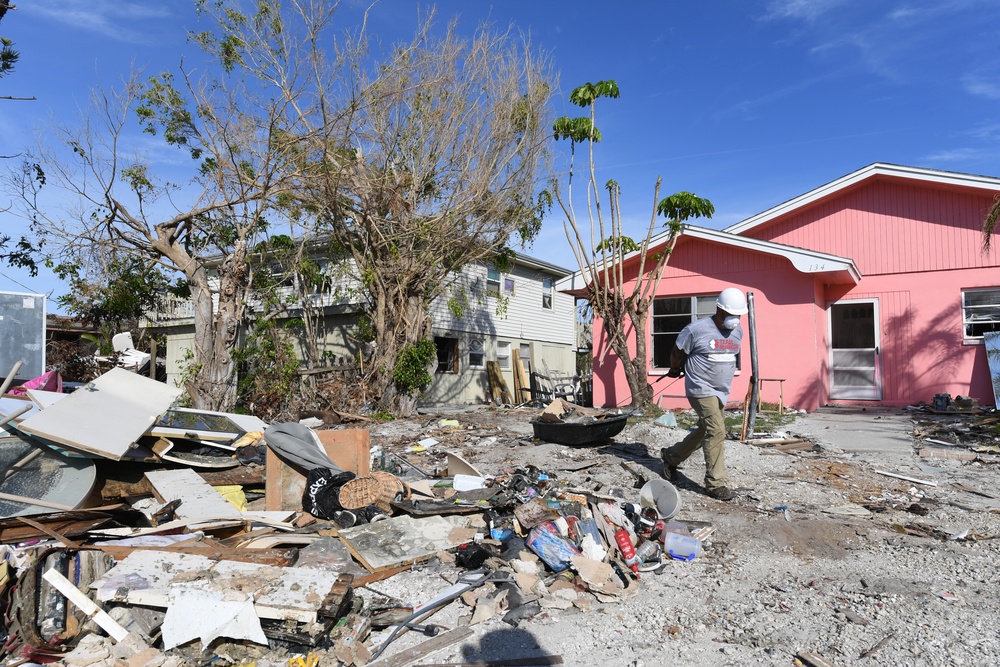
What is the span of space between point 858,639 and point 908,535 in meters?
2.09

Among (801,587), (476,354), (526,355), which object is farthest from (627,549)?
(526,355)

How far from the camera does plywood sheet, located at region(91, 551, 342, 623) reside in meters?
3.38

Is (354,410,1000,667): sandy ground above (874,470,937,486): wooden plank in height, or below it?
below

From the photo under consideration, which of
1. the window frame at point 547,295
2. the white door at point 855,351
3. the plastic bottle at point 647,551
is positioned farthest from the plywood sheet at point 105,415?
the window frame at point 547,295

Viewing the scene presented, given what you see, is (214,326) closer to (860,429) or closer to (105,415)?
(105,415)

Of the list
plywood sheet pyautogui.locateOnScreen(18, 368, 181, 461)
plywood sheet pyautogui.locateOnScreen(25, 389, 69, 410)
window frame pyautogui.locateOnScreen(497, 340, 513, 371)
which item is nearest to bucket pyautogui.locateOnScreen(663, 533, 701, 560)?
plywood sheet pyautogui.locateOnScreen(18, 368, 181, 461)

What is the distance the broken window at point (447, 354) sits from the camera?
19156 mm

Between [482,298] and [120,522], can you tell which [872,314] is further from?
[120,522]

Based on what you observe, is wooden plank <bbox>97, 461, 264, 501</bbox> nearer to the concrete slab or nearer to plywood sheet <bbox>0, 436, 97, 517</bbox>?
plywood sheet <bbox>0, 436, 97, 517</bbox>

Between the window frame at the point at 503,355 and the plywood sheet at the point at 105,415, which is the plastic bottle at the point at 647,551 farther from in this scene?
the window frame at the point at 503,355

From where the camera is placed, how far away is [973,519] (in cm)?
516

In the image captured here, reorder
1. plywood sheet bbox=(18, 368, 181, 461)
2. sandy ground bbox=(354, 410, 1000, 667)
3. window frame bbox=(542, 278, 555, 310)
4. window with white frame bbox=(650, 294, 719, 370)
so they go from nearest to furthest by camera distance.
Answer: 1. sandy ground bbox=(354, 410, 1000, 667)
2. plywood sheet bbox=(18, 368, 181, 461)
3. window with white frame bbox=(650, 294, 719, 370)
4. window frame bbox=(542, 278, 555, 310)

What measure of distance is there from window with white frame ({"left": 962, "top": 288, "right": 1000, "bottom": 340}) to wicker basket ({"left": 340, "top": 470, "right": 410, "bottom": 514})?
40.6 feet

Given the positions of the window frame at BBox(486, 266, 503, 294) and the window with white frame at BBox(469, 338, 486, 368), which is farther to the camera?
the window frame at BBox(486, 266, 503, 294)
